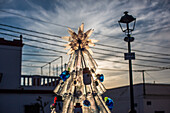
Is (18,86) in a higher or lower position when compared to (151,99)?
higher

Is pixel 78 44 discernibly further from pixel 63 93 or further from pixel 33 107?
pixel 33 107

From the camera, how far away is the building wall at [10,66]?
18.5m

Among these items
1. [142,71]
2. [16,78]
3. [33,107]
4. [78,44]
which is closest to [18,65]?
[16,78]

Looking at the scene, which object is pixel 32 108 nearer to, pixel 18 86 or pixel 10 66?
pixel 18 86

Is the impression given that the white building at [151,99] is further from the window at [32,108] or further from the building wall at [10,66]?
the building wall at [10,66]

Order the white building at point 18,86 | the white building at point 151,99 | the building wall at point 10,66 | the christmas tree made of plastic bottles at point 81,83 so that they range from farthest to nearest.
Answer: the white building at point 151,99, the building wall at point 10,66, the white building at point 18,86, the christmas tree made of plastic bottles at point 81,83

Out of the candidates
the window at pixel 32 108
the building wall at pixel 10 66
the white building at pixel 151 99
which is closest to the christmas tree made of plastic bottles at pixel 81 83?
the window at pixel 32 108

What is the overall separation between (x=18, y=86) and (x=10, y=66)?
83.1 inches

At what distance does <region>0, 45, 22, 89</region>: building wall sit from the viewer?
18.5m

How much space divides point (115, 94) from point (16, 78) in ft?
50.6

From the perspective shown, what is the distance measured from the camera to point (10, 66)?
63.0ft

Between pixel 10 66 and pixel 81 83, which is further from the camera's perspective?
pixel 10 66

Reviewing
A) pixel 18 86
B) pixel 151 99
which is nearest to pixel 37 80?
pixel 18 86

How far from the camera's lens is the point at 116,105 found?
1129 inches
